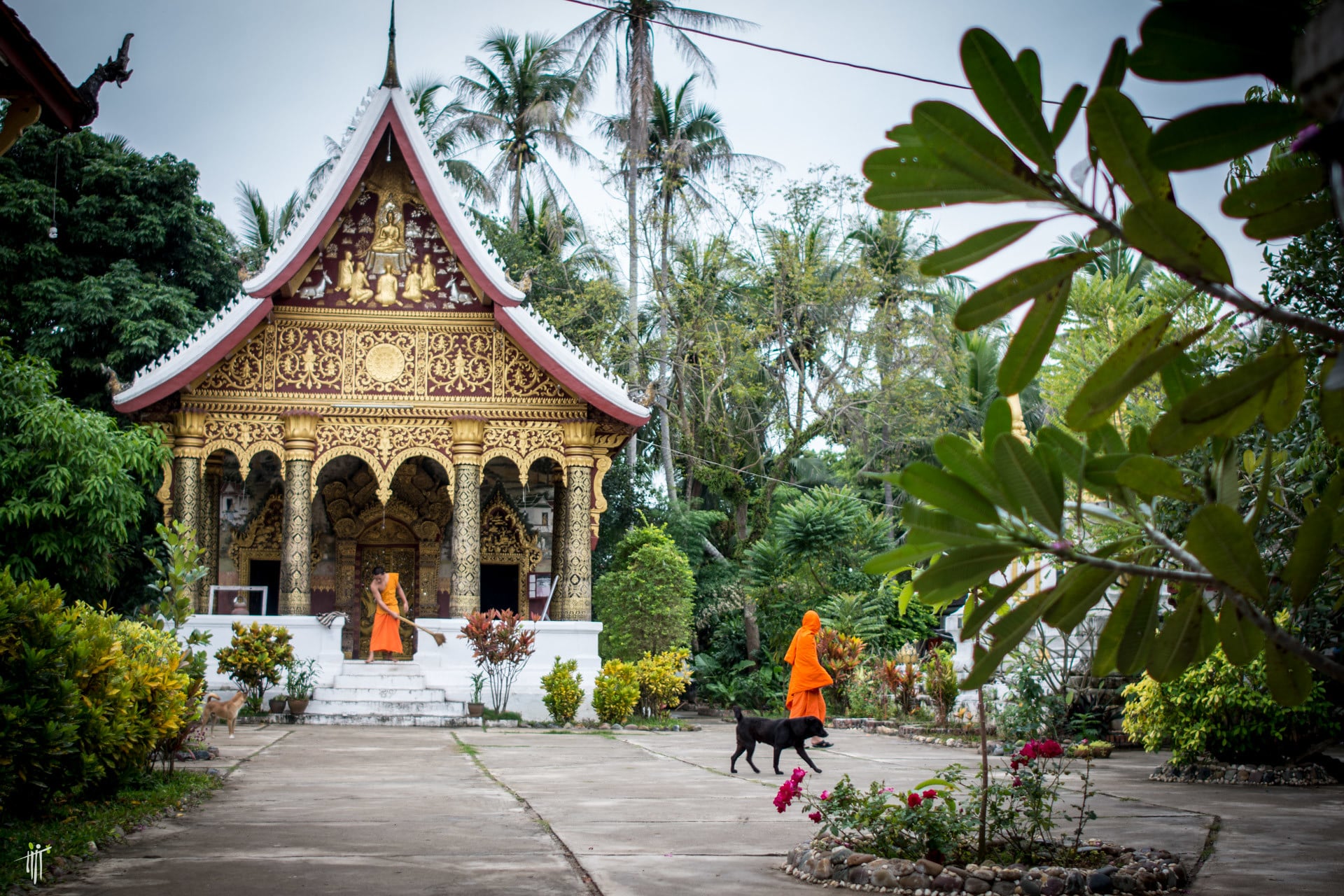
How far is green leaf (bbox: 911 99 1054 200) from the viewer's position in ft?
5.80

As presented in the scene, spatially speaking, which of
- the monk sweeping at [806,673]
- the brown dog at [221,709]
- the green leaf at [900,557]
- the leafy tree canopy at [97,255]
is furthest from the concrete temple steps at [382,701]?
the green leaf at [900,557]

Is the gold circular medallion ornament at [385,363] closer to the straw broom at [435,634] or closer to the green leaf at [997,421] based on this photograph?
the straw broom at [435,634]

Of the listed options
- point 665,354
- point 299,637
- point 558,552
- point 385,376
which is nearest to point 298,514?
point 299,637

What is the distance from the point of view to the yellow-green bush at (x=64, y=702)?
4.89 m

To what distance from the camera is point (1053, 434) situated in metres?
2.21

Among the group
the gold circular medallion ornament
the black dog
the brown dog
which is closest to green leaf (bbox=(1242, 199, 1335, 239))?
the black dog

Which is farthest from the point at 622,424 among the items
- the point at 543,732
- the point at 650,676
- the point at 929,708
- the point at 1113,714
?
the point at 1113,714

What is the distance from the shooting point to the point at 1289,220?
1.68 m

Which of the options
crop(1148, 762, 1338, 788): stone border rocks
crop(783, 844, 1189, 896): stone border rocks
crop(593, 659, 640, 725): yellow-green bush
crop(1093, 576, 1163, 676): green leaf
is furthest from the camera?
crop(593, 659, 640, 725): yellow-green bush

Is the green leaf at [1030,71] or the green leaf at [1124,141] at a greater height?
the green leaf at [1030,71]

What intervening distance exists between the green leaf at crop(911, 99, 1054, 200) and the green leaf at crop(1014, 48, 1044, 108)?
9cm

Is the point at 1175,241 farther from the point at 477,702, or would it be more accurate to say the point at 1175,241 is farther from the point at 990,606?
the point at 477,702

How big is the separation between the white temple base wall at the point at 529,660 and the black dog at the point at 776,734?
5787 millimetres

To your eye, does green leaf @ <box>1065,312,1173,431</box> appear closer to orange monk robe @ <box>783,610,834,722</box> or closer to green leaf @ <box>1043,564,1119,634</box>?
green leaf @ <box>1043,564,1119,634</box>
